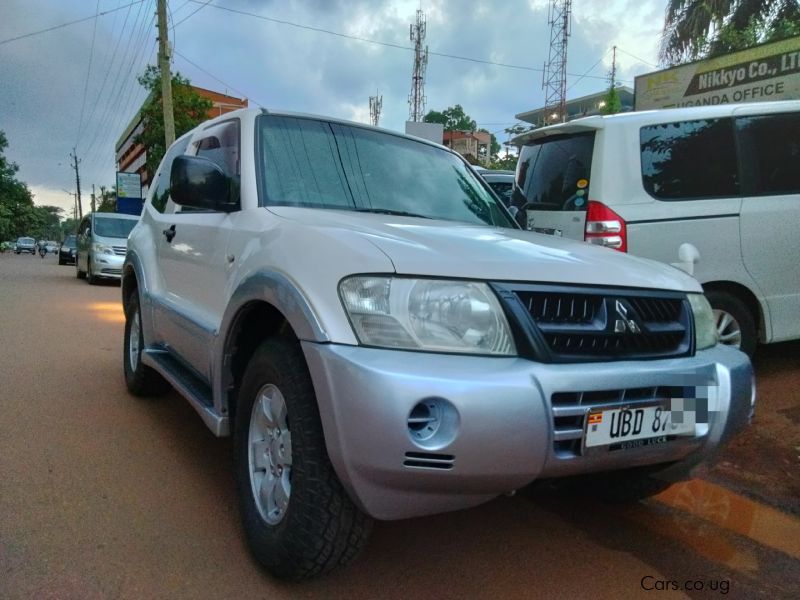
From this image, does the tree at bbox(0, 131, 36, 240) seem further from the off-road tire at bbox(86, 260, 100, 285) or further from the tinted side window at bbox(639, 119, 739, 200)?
the tinted side window at bbox(639, 119, 739, 200)

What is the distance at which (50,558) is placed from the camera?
2.49m

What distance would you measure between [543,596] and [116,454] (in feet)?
7.95

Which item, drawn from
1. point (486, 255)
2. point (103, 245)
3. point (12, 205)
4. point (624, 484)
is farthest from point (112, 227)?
point (12, 205)

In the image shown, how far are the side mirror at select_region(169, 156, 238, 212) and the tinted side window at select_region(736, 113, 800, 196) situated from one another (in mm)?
3653

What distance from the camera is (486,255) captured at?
2209 millimetres

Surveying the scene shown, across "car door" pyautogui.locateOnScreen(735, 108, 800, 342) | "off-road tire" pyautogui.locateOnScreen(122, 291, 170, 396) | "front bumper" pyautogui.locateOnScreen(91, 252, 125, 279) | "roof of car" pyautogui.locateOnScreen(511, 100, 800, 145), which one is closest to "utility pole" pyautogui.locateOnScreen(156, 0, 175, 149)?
"front bumper" pyautogui.locateOnScreen(91, 252, 125, 279)

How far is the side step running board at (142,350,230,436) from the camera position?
9.04ft

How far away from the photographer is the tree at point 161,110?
26703 mm

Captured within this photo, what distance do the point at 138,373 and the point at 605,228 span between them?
3418mm

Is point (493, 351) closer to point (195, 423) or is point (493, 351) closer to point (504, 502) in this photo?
point (504, 502)

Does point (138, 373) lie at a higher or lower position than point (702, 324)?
lower

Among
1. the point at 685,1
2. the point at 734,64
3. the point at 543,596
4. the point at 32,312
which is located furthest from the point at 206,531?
the point at 685,1

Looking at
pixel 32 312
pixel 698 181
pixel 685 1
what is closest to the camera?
pixel 698 181

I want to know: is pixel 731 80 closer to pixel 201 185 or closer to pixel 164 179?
pixel 164 179
